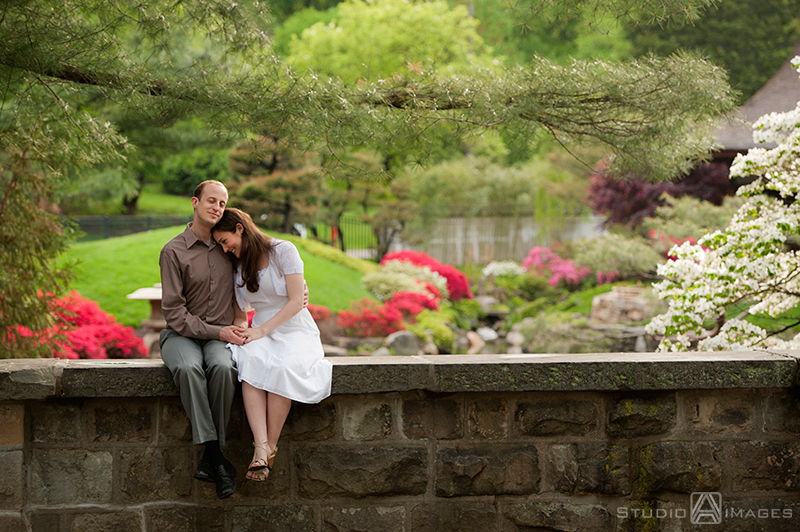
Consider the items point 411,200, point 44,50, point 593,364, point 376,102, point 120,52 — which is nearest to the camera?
point 593,364

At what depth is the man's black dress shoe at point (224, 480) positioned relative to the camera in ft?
8.84

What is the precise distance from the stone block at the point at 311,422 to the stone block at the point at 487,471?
0.52 m

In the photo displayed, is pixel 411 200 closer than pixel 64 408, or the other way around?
pixel 64 408

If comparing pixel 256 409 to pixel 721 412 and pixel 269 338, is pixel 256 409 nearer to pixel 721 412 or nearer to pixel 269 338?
pixel 269 338

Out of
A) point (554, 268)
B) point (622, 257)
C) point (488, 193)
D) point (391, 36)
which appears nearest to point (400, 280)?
point (622, 257)

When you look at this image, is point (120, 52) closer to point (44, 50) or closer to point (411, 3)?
point (44, 50)

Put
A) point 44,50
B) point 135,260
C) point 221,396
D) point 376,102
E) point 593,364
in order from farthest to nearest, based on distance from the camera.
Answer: point 135,260, point 376,102, point 44,50, point 593,364, point 221,396

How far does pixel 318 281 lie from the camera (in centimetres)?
1291

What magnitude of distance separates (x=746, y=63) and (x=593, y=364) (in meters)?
22.4

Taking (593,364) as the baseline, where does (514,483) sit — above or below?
below

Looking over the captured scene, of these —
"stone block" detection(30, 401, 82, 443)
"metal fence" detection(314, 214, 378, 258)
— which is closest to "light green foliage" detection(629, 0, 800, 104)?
"metal fence" detection(314, 214, 378, 258)

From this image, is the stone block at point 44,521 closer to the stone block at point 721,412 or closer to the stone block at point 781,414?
the stone block at point 721,412

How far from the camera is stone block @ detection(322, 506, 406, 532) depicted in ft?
9.78

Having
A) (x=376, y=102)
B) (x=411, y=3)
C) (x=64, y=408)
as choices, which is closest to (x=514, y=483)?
(x=64, y=408)
